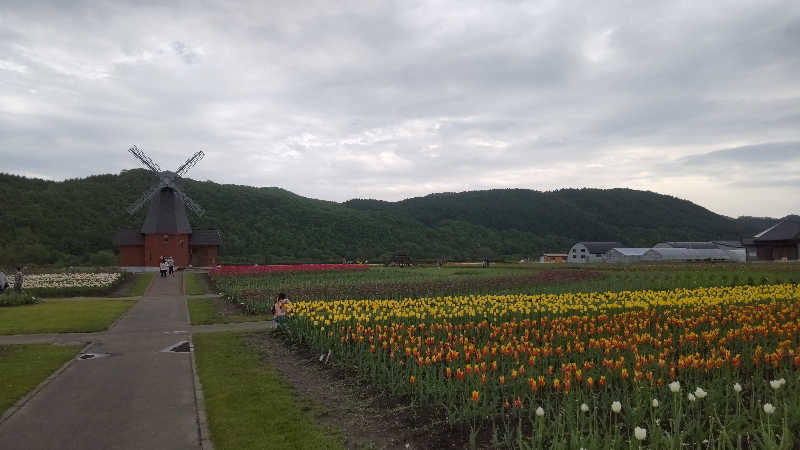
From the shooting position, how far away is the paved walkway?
7.53 meters

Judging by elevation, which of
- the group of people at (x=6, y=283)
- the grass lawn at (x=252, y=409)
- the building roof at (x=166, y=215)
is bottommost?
the grass lawn at (x=252, y=409)

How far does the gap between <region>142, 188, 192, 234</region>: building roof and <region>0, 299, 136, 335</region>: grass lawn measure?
31.4 metres

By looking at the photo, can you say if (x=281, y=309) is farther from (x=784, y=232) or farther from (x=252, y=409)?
(x=784, y=232)

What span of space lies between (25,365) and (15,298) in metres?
15.9

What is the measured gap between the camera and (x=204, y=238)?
61219 mm

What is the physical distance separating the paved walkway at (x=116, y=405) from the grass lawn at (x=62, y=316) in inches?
80.6

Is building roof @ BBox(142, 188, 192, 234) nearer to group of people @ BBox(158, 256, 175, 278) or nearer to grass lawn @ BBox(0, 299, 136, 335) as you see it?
group of people @ BBox(158, 256, 175, 278)

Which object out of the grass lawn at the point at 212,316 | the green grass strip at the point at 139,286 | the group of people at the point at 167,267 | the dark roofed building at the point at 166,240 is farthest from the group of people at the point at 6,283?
the dark roofed building at the point at 166,240

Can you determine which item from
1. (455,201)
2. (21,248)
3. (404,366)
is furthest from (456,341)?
(455,201)

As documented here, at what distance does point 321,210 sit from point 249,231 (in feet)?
100

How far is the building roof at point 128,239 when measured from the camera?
58.5 metres

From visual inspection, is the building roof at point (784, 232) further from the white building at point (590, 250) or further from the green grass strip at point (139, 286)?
the green grass strip at point (139, 286)

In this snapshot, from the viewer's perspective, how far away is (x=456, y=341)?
11.1 m

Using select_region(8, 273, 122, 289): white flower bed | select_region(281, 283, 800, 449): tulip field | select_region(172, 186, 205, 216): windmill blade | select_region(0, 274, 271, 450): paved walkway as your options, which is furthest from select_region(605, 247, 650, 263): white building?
select_region(0, 274, 271, 450): paved walkway
